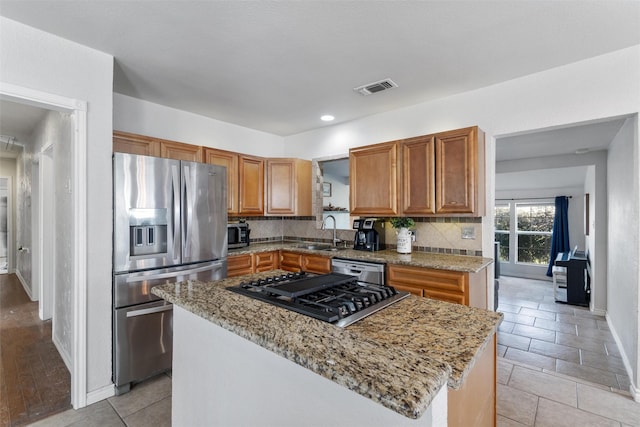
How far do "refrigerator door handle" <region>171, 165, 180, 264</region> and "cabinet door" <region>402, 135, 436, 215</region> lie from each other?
214cm

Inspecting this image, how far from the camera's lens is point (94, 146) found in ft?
7.28

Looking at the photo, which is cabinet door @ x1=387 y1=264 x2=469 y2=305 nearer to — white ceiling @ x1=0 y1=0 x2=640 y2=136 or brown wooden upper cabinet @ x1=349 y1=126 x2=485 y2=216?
brown wooden upper cabinet @ x1=349 y1=126 x2=485 y2=216

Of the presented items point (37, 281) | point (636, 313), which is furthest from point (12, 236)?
point (636, 313)

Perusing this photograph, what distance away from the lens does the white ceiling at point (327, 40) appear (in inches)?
72.3

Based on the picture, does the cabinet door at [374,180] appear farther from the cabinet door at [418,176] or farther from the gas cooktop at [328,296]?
the gas cooktop at [328,296]

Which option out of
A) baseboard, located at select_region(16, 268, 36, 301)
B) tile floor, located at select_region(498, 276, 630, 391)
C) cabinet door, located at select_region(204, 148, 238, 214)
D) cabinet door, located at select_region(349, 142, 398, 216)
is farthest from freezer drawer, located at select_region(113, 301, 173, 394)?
baseboard, located at select_region(16, 268, 36, 301)

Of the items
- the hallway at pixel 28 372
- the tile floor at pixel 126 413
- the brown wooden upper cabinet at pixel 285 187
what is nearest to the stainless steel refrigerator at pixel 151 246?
the tile floor at pixel 126 413

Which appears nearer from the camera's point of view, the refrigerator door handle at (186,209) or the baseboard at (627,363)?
the baseboard at (627,363)

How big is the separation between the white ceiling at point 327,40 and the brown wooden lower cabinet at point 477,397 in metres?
1.90

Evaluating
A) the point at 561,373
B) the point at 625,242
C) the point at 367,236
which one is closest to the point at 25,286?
the point at 367,236

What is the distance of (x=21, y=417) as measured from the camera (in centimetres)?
204

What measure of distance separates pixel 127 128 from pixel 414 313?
132 inches

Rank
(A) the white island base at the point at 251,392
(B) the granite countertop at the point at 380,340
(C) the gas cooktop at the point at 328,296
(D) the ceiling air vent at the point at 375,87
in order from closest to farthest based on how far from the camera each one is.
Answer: (B) the granite countertop at the point at 380,340, (A) the white island base at the point at 251,392, (C) the gas cooktop at the point at 328,296, (D) the ceiling air vent at the point at 375,87

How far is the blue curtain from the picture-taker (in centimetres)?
645
